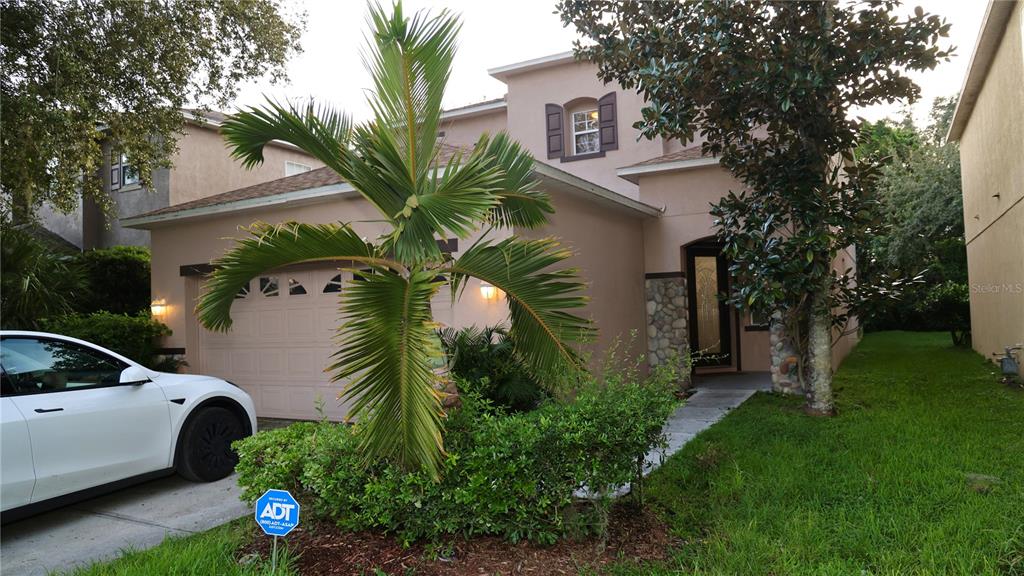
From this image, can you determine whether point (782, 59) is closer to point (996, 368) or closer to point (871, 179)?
point (871, 179)

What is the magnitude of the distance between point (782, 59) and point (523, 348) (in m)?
4.77

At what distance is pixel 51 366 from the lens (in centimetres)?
507

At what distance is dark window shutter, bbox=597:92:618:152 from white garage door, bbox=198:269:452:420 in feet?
23.4

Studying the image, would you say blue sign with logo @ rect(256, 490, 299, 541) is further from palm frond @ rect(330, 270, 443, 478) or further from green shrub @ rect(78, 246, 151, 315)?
green shrub @ rect(78, 246, 151, 315)

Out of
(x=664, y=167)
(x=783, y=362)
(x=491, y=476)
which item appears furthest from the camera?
(x=664, y=167)

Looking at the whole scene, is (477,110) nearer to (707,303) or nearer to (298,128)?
(707,303)

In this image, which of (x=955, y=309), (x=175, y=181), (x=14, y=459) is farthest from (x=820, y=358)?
(x=175, y=181)

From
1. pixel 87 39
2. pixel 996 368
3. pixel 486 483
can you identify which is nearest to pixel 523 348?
pixel 486 483

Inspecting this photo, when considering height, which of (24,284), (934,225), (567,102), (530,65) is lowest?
→ (24,284)

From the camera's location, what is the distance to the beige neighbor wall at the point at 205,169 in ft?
53.1

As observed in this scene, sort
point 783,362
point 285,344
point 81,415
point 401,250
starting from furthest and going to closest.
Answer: point 783,362 < point 285,344 < point 81,415 < point 401,250

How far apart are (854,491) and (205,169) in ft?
53.9

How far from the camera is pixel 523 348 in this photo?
16.3 ft

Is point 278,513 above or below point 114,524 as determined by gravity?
above
